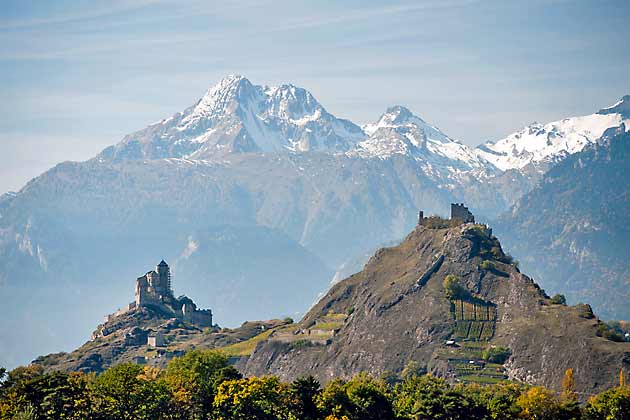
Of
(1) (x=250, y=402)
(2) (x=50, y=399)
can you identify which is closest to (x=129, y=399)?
(2) (x=50, y=399)

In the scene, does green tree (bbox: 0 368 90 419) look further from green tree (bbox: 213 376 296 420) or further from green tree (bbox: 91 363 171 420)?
green tree (bbox: 213 376 296 420)

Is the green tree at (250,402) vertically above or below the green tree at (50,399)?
above

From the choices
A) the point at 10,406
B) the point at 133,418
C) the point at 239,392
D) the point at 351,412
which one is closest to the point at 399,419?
the point at 351,412

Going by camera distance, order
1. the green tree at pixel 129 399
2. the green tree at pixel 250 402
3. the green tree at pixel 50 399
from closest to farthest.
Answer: the green tree at pixel 50 399, the green tree at pixel 129 399, the green tree at pixel 250 402

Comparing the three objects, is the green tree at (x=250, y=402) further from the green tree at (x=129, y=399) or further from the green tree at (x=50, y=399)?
the green tree at (x=50, y=399)

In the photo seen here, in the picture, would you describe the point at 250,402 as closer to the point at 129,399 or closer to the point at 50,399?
the point at 129,399

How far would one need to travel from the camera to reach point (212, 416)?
641 feet

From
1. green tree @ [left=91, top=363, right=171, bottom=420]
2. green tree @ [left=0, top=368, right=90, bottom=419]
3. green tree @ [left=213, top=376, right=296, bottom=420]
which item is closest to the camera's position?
green tree @ [left=0, top=368, right=90, bottom=419]

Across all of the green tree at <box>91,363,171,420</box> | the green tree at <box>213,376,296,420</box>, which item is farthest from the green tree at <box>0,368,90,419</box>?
the green tree at <box>213,376,296,420</box>

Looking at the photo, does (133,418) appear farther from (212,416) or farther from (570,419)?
(570,419)

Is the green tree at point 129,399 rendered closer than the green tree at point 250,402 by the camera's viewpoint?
Yes

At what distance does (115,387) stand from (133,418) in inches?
254

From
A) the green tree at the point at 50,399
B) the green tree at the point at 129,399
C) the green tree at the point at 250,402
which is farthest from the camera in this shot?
the green tree at the point at 250,402

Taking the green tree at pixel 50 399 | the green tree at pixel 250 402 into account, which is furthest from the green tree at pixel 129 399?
the green tree at pixel 250 402
